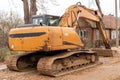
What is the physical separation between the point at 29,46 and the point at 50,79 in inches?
59.7

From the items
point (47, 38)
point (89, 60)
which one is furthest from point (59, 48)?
point (89, 60)

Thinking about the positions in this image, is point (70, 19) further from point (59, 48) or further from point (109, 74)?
point (109, 74)

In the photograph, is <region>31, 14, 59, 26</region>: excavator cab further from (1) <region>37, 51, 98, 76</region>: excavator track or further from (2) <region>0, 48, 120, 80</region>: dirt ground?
(2) <region>0, 48, 120, 80</region>: dirt ground

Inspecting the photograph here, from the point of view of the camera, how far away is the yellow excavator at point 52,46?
34.0ft

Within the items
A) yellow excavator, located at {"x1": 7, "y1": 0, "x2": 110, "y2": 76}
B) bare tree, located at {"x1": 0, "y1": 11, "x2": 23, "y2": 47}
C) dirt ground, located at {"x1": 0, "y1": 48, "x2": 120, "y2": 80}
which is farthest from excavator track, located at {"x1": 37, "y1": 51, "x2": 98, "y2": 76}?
bare tree, located at {"x1": 0, "y1": 11, "x2": 23, "y2": 47}

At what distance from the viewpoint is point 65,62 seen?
11250 mm

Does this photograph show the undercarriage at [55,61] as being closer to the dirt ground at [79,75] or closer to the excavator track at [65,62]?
the excavator track at [65,62]

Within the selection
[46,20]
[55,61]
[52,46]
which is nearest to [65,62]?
[55,61]

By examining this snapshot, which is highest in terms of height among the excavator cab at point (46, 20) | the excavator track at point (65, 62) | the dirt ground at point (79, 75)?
the excavator cab at point (46, 20)

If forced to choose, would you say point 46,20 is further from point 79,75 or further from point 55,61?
point 79,75

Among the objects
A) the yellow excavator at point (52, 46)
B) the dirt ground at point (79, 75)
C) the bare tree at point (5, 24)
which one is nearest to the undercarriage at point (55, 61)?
the yellow excavator at point (52, 46)

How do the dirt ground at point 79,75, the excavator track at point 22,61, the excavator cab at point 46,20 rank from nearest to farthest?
1. the dirt ground at point 79,75
2. the excavator track at point 22,61
3. the excavator cab at point 46,20

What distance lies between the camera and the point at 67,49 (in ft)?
38.4

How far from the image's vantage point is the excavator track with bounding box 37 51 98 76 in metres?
10.4
